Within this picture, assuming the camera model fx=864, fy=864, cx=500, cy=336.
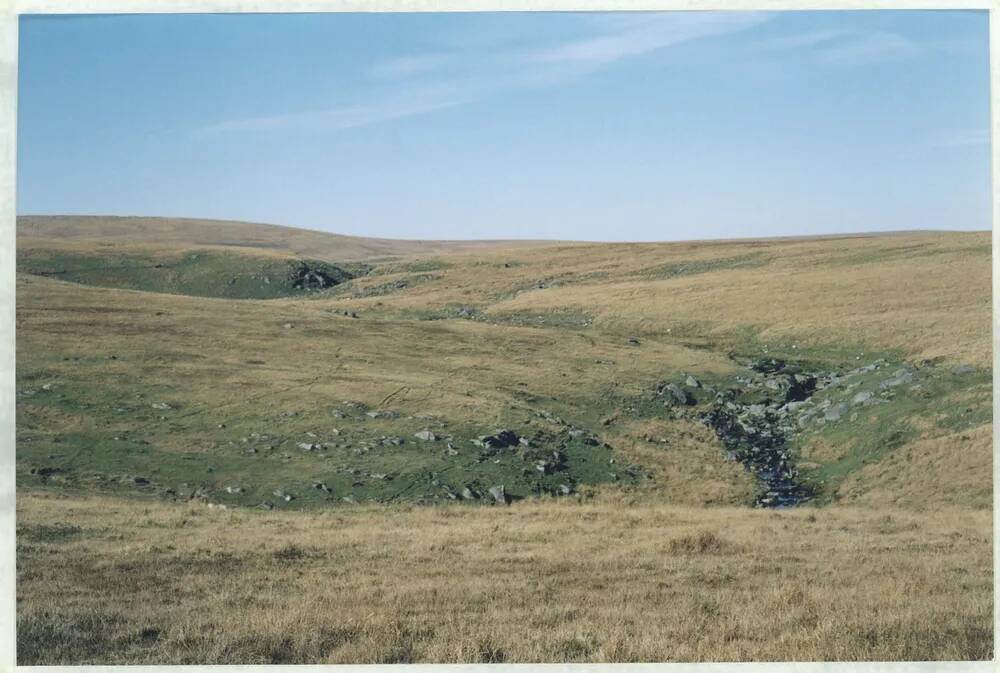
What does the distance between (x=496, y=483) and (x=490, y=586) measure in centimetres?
1016

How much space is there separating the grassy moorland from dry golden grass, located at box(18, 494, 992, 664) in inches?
2.5

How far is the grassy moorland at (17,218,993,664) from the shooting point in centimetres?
1216

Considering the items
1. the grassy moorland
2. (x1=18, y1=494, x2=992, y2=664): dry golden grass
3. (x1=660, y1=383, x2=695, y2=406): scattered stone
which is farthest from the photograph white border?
(x1=660, y1=383, x2=695, y2=406): scattered stone

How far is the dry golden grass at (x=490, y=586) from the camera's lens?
11.5 meters

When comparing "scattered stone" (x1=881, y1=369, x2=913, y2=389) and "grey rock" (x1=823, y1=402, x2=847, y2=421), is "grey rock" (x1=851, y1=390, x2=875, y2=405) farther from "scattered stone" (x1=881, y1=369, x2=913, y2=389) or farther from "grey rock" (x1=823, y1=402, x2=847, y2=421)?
"scattered stone" (x1=881, y1=369, x2=913, y2=389)

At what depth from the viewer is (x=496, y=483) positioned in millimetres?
24531

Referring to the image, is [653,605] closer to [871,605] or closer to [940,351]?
[871,605]

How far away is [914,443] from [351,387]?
19590mm

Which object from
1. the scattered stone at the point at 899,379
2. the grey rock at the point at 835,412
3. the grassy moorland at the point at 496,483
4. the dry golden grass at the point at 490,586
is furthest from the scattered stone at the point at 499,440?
the scattered stone at the point at 899,379

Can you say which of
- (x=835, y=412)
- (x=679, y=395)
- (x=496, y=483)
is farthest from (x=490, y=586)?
(x=679, y=395)

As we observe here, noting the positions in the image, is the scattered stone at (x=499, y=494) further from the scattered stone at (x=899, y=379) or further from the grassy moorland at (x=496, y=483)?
the scattered stone at (x=899, y=379)

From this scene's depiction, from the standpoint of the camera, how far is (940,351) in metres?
36.9

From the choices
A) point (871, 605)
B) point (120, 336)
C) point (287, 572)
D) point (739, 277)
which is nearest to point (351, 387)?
point (120, 336)

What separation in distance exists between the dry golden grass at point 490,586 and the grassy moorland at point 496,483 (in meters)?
0.06
